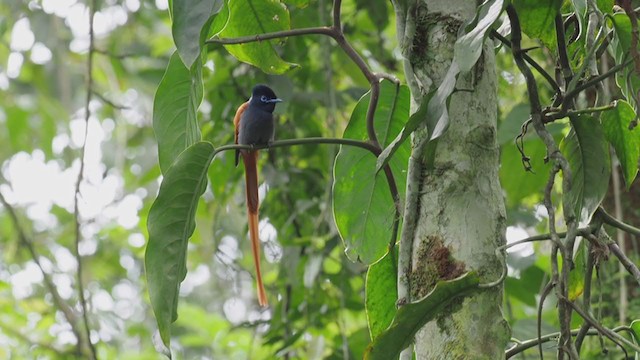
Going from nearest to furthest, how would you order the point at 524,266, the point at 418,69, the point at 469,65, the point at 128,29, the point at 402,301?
the point at 469,65, the point at 402,301, the point at 418,69, the point at 524,266, the point at 128,29

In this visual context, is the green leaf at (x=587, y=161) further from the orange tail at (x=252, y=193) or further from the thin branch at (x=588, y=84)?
the orange tail at (x=252, y=193)

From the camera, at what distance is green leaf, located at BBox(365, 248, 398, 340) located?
1.77m

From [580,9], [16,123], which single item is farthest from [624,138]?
[16,123]

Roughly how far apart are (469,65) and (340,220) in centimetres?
76

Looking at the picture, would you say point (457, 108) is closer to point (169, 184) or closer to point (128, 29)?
point (169, 184)

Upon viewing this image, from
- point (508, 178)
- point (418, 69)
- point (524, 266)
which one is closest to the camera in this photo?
point (418, 69)

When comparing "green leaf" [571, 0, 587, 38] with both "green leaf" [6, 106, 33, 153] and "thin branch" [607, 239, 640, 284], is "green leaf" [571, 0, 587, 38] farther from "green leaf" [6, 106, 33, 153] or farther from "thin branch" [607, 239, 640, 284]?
"green leaf" [6, 106, 33, 153]

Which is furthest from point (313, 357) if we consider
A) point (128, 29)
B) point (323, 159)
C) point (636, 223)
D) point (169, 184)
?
point (128, 29)

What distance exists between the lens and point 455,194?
1.39 meters

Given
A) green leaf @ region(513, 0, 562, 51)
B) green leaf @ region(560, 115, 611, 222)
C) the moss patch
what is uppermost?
green leaf @ region(513, 0, 562, 51)

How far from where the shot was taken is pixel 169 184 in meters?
1.59

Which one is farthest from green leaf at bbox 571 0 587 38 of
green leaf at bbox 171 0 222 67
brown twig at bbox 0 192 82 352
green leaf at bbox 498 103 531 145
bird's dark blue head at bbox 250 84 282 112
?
brown twig at bbox 0 192 82 352

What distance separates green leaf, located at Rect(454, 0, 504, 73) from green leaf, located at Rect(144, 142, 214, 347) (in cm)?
56

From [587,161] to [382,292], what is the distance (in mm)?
463
